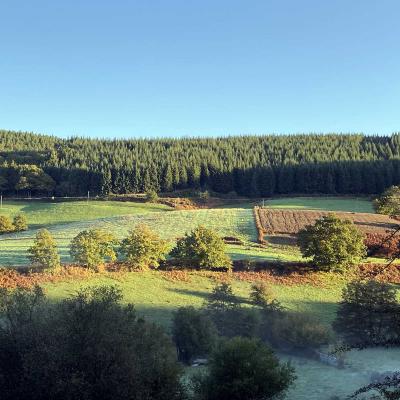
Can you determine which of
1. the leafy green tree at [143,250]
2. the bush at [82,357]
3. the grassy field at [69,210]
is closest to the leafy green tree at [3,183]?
the grassy field at [69,210]

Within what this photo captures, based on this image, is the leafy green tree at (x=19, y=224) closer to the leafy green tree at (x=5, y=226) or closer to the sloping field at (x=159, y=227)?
the leafy green tree at (x=5, y=226)

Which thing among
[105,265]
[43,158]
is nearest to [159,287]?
[105,265]

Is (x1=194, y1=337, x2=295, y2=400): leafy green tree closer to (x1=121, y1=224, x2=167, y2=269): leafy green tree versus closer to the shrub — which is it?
the shrub

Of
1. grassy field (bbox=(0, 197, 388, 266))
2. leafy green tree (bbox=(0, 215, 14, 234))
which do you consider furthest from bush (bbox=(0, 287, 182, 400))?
leafy green tree (bbox=(0, 215, 14, 234))

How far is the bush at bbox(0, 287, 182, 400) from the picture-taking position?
19172 millimetres

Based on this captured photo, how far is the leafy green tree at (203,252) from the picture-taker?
4894cm

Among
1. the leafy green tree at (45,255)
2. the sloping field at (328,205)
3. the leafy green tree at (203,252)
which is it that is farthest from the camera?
the sloping field at (328,205)

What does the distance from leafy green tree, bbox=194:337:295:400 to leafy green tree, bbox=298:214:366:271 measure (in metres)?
27.7

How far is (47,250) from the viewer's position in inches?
1790

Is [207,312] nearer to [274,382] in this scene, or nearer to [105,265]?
[274,382]

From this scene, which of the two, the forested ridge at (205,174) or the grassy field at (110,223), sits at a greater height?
the forested ridge at (205,174)

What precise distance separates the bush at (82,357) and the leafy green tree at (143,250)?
24.9 metres

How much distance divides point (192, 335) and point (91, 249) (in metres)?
19.6

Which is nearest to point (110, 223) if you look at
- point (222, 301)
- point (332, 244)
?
point (332, 244)
